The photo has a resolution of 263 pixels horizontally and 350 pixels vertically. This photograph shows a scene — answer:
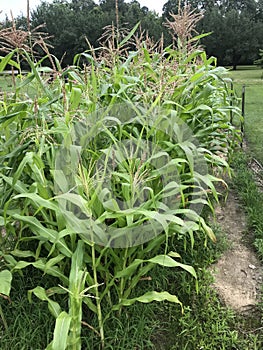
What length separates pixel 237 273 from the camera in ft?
7.18

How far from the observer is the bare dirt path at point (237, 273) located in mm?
1972

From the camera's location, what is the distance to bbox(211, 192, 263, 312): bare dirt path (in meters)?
1.97

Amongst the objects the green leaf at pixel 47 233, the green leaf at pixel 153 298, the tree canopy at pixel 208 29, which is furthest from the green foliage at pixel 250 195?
the tree canopy at pixel 208 29

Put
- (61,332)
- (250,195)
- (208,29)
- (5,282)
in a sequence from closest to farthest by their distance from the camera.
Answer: (61,332) → (5,282) → (250,195) → (208,29)

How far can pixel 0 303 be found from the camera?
178 centimetres

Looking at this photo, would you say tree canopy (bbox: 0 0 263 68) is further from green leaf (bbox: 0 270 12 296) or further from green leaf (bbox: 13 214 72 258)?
green leaf (bbox: 0 270 12 296)

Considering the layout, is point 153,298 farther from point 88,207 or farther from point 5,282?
point 5,282

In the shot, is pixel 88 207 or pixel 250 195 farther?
pixel 250 195

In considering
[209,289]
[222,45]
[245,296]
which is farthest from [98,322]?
[222,45]

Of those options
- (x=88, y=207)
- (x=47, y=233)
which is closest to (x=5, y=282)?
(x=47, y=233)

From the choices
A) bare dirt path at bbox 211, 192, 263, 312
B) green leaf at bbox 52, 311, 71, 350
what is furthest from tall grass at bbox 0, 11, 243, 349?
bare dirt path at bbox 211, 192, 263, 312


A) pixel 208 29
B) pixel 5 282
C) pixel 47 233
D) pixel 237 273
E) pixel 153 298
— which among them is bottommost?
pixel 237 273

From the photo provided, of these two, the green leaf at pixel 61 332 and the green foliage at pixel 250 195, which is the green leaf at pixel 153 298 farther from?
the green foliage at pixel 250 195

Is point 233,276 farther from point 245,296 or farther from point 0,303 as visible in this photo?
point 0,303
